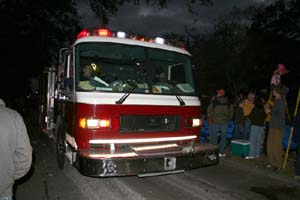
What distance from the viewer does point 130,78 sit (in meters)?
6.47

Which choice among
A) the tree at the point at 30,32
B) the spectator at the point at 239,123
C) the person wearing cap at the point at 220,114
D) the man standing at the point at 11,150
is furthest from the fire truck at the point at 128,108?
the tree at the point at 30,32

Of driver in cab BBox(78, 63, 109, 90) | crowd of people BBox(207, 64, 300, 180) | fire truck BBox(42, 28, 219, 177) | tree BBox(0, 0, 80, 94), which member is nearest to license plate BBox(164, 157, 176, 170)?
fire truck BBox(42, 28, 219, 177)

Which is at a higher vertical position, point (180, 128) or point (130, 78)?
point (130, 78)

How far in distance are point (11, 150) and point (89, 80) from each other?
123 inches

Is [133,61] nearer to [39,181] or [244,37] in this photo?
[39,181]

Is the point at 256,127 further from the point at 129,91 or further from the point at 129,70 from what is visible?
the point at 129,91

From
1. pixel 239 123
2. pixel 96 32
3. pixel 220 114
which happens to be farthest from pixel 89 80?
pixel 239 123

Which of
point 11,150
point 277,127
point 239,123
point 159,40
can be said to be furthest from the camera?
point 239,123

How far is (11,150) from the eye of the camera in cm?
308

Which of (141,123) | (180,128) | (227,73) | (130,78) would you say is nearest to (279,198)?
(180,128)

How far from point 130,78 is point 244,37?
34.5m

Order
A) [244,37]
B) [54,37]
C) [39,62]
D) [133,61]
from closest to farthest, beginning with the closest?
[133,61] < [54,37] < [39,62] < [244,37]

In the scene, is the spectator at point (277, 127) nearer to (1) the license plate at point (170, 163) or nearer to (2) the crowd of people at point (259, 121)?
(2) the crowd of people at point (259, 121)

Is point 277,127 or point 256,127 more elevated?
point 277,127
